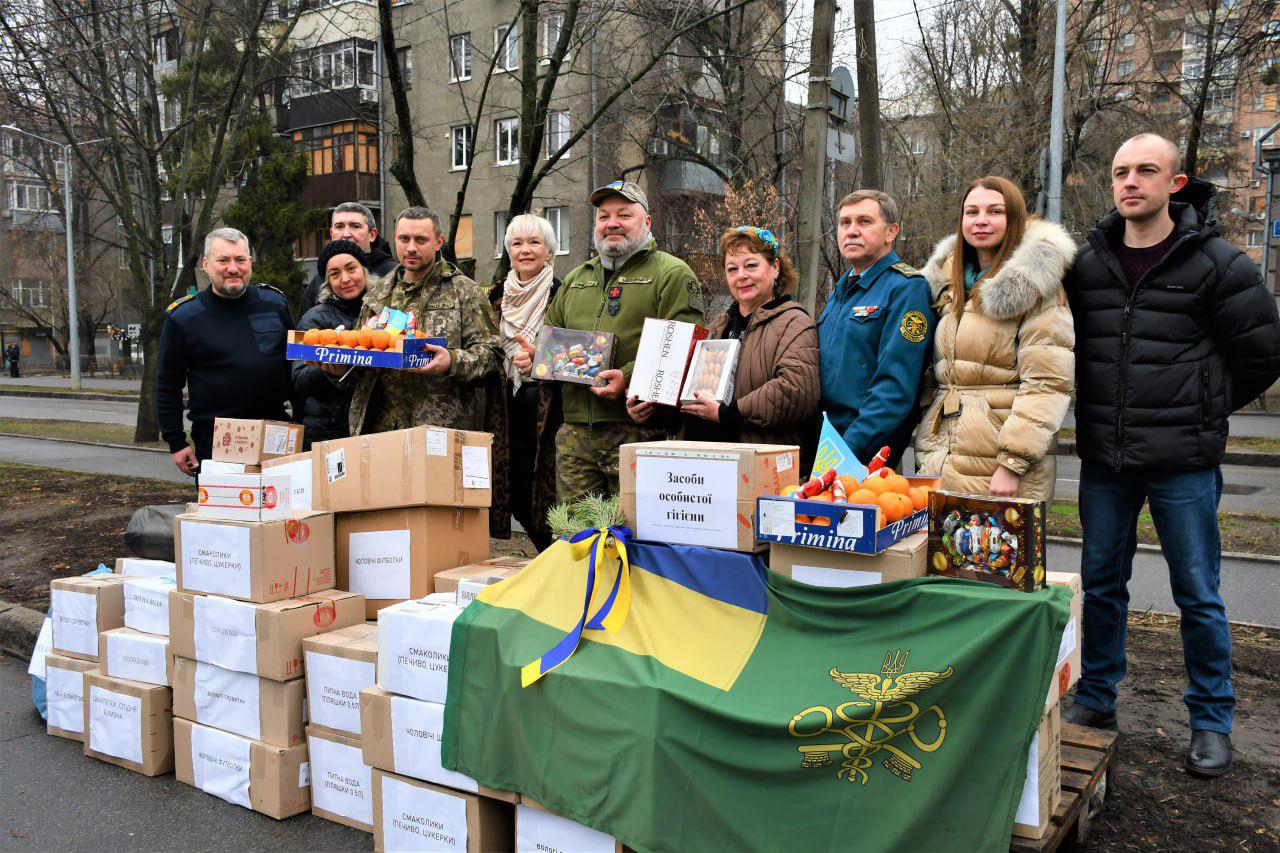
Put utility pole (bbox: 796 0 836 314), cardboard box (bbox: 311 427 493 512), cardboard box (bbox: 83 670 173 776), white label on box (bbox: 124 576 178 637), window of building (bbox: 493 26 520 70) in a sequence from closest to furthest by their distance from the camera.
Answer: cardboard box (bbox: 311 427 493 512) → cardboard box (bbox: 83 670 173 776) → white label on box (bbox: 124 576 178 637) → utility pole (bbox: 796 0 836 314) → window of building (bbox: 493 26 520 70)

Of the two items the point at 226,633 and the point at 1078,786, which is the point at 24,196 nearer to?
the point at 226,633

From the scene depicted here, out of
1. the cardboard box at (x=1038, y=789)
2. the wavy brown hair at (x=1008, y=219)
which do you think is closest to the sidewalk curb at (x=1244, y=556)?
the wavy brown hair at (x=1008, y=219)

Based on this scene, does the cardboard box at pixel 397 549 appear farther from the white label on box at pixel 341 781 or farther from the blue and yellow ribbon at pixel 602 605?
the blue and yellow ribbon at pixel 602 605

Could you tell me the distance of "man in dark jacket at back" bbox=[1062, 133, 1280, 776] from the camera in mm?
3338

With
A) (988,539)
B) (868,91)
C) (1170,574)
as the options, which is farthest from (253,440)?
(868,91)

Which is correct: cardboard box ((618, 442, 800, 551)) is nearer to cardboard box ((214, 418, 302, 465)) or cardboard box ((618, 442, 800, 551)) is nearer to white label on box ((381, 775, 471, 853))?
white label on box ((381, 775, 471, 853))

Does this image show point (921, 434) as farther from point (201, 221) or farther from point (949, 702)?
point (201, 221)

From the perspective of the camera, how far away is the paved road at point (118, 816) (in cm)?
332

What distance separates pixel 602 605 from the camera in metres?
3.04

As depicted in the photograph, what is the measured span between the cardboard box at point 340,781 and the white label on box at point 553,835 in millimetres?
679

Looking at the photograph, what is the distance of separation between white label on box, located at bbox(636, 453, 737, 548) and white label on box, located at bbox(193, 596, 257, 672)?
1578 mm

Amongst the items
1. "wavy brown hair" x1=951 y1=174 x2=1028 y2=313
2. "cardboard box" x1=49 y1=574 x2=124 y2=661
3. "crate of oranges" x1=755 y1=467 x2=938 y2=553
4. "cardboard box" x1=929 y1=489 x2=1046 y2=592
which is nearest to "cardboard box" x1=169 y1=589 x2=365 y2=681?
"cardboard box" x1=49 y1=574 x2=124 y2=661

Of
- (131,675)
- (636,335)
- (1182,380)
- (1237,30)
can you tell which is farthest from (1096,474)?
(1237,30)

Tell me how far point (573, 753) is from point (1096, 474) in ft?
7.39
